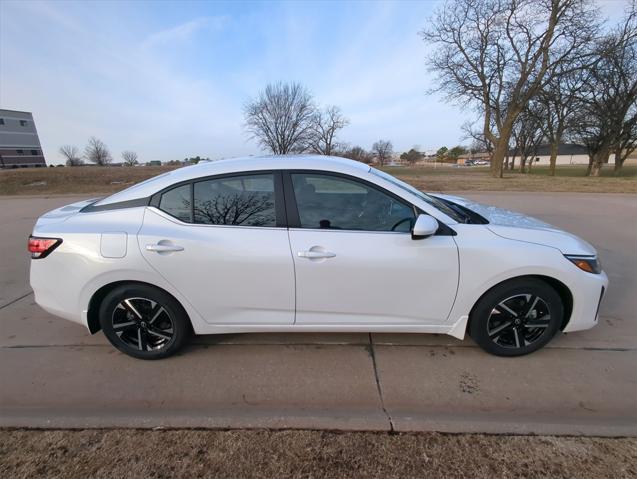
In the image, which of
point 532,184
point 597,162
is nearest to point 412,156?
point 597,162

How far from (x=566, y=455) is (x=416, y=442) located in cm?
81

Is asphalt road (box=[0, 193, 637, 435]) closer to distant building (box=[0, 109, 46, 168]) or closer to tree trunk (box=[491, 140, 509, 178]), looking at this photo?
tree trunk (box=[491, 140, 509, 178])

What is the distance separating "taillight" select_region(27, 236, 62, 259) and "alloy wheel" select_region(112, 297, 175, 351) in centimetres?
66

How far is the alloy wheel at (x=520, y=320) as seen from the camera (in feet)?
7.97

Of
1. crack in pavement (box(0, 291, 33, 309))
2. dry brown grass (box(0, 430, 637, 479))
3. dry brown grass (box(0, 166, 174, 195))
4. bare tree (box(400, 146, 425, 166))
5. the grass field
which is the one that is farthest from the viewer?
bare tree (box(400, 146, 425, 166))

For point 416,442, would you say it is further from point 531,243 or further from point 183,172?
point 183,172

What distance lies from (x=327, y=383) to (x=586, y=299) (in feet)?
6.90

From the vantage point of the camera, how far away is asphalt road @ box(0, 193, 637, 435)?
200 centimetres

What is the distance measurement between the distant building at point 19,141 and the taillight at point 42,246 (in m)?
84.0

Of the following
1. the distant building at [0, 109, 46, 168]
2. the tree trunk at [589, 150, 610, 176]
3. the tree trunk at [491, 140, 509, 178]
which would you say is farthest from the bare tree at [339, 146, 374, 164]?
the distant building at [0, 109, 46, 168]

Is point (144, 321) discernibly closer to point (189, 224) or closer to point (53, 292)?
point (53, 292)

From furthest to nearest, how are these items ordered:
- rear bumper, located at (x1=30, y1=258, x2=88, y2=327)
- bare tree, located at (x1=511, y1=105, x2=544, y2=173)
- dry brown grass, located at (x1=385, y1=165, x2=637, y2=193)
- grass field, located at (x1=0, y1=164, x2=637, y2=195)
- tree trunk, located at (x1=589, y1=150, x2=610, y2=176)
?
tree trunk, located at (x1=589, y1=150, x2=610, y2=176) → bare tree, located at (x1=511, y1=105, x2=544, y2=173) → grass field, located at (x1=0, y1=164, x2=637, y2=195) → dry brown grass, located at (x1=385, y1=165, x2=637, y2=193) → rear bumper, located at (x1=30, y1=258, x2=88, y2=327)

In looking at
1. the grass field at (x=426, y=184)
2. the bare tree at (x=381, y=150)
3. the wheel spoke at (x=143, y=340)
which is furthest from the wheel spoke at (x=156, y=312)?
the bare tree at (x=381, y=150)

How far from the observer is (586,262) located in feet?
7.88
